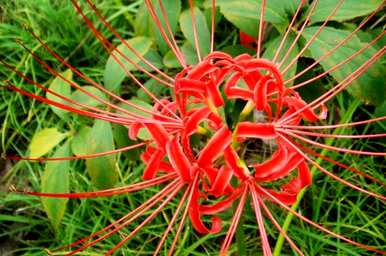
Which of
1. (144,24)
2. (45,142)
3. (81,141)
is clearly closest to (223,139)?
(81,141)

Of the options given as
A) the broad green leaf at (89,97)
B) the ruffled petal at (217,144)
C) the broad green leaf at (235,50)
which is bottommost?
the broad green leaf at (235,50)

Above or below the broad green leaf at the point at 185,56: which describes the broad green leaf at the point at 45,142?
below

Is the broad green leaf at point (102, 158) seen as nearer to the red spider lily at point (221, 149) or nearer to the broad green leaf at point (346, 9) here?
the red spider lily at point (221, 149)

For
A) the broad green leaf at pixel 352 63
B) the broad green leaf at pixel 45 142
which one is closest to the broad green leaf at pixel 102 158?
the broad green leaf at pixel 45 142

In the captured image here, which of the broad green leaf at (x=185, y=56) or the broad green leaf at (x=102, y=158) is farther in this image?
the broad green leaf at (x=185, y=56)

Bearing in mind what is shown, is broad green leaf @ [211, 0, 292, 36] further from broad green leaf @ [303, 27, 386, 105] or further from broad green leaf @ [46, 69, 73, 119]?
broad green leaf @ [46, 69, 73, 119]

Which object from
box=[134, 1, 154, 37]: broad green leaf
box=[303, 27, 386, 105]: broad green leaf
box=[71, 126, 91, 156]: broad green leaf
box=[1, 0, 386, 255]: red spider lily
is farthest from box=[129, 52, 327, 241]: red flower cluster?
box=[134, 1, 154, 37]: broad green leaf

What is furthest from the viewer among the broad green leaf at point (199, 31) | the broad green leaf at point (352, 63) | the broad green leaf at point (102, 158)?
the broad green leaf at point (199, 31)
